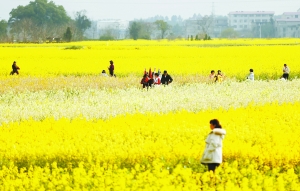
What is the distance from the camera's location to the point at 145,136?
542 inches

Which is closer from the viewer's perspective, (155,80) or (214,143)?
(214,143)

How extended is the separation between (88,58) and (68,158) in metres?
32.8

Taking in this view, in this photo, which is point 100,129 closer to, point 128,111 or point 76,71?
point 128,111

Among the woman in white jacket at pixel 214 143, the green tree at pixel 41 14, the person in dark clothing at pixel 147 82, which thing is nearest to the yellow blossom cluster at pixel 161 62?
the person in dark clothing at pixel 147 82

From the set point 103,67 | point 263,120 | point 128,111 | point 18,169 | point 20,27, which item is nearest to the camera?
point 18,169

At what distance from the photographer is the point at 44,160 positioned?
11867mm

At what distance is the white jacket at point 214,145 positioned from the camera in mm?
9703

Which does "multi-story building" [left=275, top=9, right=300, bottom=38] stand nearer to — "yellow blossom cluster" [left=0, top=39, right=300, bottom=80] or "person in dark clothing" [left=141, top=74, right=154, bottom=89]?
"yellow blossom cluster" [left=0, top=39, right=300, bottom=80]

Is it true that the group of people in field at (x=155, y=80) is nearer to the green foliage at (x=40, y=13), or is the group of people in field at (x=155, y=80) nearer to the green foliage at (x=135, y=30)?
the green foliage at (x=135, y=30)

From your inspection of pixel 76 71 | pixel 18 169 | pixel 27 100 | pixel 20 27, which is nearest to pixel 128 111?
pixel 27 100

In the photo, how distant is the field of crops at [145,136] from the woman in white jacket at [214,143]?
249 mm

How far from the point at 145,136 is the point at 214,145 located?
165 inches

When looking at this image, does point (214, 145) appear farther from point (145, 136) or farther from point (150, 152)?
point (145, 136)

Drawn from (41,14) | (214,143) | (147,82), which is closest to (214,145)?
(214,143)
